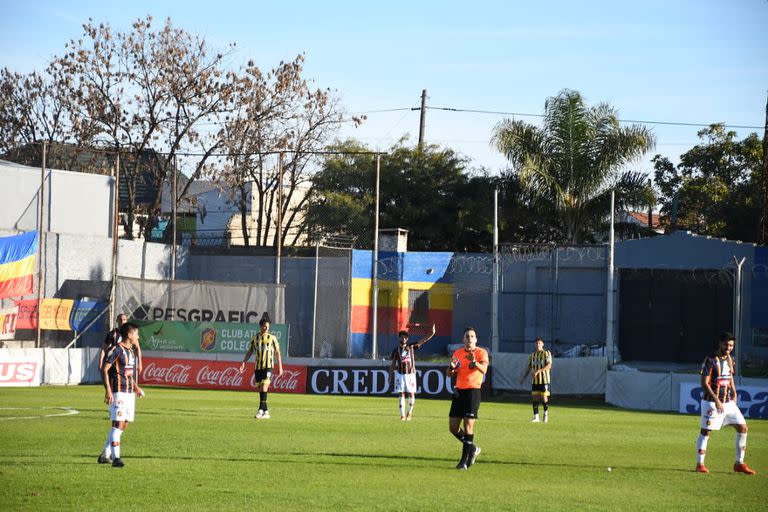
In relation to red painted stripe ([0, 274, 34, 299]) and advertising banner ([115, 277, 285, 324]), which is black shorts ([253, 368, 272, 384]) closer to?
red painted stripe ([0, 274, 34, 299])

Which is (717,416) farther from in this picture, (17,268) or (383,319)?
(383,319)

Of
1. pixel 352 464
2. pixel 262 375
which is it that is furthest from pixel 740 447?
pixel 262 375

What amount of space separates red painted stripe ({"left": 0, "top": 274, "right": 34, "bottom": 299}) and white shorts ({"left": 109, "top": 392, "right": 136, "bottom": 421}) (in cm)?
2132

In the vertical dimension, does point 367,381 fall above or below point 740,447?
below

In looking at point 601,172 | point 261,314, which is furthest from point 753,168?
point 261,314

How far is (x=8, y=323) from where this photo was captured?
1428 inches

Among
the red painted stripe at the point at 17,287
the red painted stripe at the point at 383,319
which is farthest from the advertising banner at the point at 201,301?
the red painted stripe at the point at 383,319

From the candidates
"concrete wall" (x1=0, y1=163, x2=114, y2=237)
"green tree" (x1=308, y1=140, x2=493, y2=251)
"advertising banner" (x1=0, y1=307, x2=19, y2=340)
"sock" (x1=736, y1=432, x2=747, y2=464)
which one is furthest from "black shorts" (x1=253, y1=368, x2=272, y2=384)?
"green tree" (x1=308, y1=140, x2=493, y2=251)

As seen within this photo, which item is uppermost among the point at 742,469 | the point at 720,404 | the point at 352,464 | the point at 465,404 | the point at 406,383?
the point at 720,404

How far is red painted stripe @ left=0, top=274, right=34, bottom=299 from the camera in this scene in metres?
34.7

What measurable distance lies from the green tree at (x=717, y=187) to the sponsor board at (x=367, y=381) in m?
22.9

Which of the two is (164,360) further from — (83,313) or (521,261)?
(521,261)

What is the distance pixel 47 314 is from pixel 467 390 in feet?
86.3

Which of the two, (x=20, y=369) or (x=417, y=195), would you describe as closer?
(x=20, y=369)
